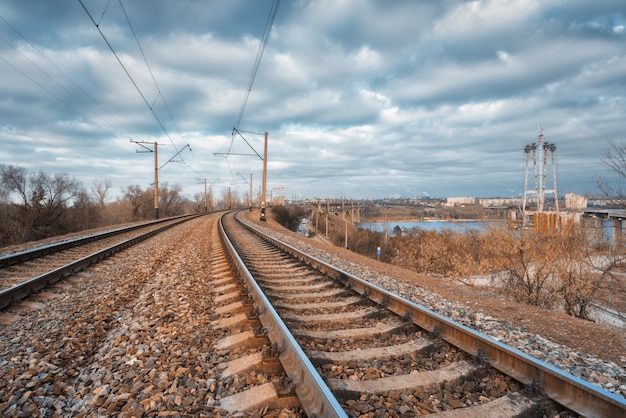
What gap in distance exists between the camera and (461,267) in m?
20.1

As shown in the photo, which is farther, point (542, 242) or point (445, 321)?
point (542, 242)

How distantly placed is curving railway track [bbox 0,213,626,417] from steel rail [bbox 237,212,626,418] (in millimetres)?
11

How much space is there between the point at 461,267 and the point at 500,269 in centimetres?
270

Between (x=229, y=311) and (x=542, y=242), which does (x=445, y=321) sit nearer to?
(x=229, y=311)

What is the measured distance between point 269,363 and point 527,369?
7.38ft

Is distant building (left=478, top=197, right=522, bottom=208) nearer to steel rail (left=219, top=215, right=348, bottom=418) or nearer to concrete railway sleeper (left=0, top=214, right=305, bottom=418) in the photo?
concrete railway sleeper (left=0, top=214, right=305, bottom=418)

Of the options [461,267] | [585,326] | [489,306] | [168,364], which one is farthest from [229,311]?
[461,267]

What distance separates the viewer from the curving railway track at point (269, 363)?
2748 millimetres

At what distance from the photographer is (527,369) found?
307 cm

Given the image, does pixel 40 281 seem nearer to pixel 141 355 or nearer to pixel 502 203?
pixel 141 355

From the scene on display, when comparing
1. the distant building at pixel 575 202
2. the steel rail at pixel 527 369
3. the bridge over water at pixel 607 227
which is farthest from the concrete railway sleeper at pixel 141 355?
the distant building at pixel 575 202

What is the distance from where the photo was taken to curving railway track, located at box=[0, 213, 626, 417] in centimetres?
275

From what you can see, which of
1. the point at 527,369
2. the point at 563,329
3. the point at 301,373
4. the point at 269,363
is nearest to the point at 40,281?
the point at 269,363

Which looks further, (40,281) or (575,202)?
(575,202)
